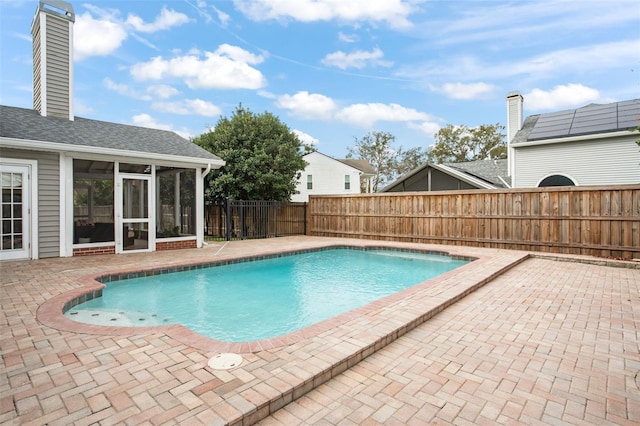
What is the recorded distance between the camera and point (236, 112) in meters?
14.1

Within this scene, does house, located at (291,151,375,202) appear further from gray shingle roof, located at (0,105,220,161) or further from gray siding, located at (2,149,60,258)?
gray siding, located at (2,149,60,258)

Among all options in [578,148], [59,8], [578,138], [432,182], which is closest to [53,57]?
[59,8]

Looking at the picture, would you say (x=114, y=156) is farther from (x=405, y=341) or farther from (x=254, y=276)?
(x=405, y=341)

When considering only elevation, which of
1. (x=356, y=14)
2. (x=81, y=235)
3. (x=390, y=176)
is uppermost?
(x=356, y=14)

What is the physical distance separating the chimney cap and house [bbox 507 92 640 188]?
13.9 m

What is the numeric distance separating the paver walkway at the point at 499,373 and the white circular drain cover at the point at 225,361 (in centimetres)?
60

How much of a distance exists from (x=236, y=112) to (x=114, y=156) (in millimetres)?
6907

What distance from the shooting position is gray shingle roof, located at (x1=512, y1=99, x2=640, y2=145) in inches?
424

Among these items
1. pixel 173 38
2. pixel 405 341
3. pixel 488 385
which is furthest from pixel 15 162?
pixel 488 385

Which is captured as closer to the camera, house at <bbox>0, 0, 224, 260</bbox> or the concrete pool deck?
the concrete pool deck

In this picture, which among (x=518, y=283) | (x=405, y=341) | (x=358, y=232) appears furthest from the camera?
(x=358, y=232)

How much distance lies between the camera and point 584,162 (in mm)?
11117

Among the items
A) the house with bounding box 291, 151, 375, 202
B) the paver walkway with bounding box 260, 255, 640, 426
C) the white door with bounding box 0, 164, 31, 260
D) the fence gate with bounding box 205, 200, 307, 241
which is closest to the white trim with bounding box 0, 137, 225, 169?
the white door with bounding box 0, 164, 31, 260

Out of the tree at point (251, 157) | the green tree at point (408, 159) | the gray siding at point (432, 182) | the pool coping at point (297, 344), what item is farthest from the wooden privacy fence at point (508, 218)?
the green tree at point (408, 159)
